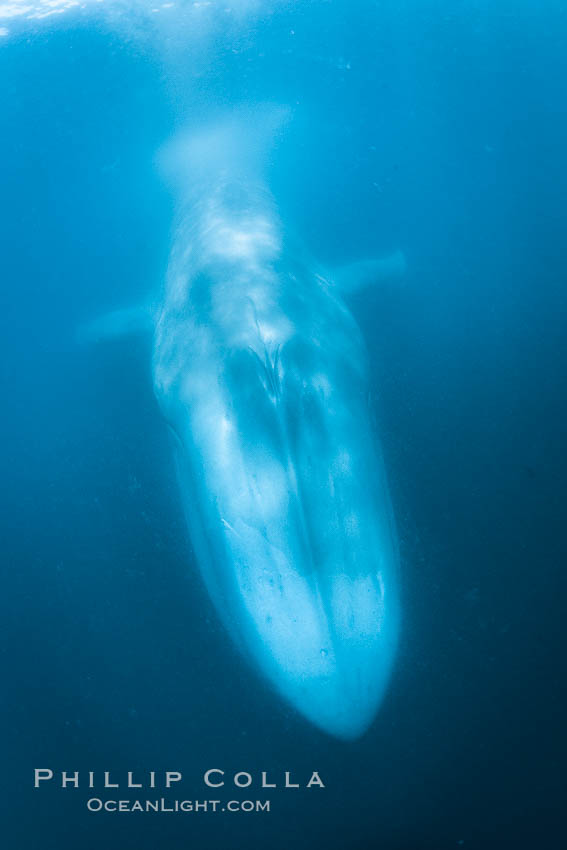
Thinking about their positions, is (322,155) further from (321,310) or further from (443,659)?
(443,659)

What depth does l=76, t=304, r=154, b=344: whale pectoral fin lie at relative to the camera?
26.0ft

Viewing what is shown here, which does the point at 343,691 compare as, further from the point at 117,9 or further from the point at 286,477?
the point at 117,9

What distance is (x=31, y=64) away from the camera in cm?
1440

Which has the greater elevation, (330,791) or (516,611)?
(516,611)

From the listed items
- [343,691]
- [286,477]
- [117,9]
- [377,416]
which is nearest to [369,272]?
[377,416]

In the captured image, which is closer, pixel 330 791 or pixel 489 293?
pixel 330 791

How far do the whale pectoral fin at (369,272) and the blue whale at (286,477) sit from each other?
1.66m

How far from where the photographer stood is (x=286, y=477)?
14.3ft

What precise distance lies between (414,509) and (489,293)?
3869mm

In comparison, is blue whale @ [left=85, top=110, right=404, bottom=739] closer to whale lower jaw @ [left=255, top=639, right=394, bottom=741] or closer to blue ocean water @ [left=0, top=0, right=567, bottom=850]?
whale lower jaw @ [left=255, top=639, right=394, bottom=741]

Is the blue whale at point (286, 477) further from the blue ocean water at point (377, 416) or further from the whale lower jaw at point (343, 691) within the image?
the blue ocean water at point (377, 416)

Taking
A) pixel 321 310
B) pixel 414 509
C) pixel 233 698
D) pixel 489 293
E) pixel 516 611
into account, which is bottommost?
pixel 233 698

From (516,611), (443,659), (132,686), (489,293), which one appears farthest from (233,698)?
(489,293)

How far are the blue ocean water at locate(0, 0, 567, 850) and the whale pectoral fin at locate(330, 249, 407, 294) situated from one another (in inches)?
10.6
